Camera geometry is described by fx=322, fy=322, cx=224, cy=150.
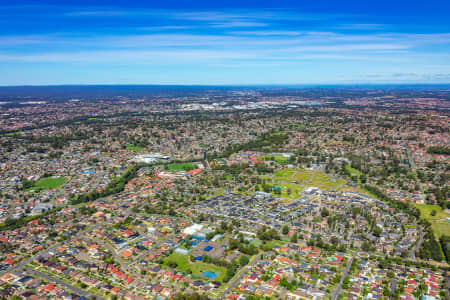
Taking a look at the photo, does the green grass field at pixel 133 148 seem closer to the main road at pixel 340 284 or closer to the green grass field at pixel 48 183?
the green grass field at pixel 48 183

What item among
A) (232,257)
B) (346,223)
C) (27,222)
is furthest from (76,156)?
(346,223)

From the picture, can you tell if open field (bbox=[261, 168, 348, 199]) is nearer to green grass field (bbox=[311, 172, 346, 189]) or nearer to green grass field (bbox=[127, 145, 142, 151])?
green grass field (bbox=[311, 172, 346, 189])

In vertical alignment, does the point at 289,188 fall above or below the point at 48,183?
below

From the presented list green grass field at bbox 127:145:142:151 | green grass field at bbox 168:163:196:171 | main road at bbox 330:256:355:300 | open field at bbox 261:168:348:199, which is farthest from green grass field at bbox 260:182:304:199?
green grass field at bbox 127:145:142:151

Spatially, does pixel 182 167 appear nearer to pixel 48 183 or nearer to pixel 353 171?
pixel 48 183

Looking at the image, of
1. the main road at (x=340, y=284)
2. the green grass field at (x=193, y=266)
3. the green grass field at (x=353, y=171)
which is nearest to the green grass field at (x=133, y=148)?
the green grass field at (x=353, y=171)

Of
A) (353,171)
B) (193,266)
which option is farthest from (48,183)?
(353,171)

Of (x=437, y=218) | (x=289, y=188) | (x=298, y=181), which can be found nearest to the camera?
(x=437, y=218)

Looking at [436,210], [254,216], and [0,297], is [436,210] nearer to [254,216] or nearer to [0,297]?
[254,216]
